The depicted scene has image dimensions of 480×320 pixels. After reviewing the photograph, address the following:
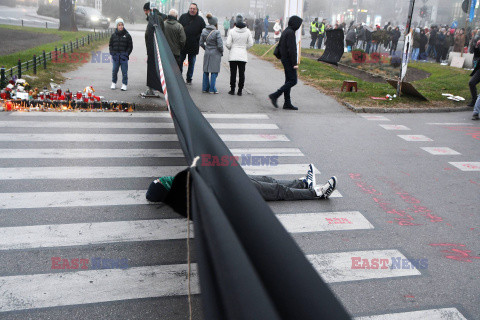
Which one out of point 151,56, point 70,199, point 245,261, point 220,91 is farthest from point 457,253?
point 220,91

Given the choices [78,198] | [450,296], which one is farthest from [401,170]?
[78,198]

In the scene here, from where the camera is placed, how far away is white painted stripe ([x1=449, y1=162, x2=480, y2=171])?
837cm

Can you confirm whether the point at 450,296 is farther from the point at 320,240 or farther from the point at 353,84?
the point at 353,84

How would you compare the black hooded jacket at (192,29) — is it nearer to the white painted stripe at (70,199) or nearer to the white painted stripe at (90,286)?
the white painted stripe at (70,199)

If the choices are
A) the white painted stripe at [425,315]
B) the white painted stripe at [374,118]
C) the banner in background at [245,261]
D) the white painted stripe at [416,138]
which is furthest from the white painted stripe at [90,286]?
the white painted stripe at [374,118]

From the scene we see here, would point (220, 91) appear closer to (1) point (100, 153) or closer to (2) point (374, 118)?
(2) point (374, 118)

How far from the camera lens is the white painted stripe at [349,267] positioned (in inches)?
181

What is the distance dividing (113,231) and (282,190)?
2254 millimetres

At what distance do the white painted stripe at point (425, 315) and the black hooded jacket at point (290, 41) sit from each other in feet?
28.7

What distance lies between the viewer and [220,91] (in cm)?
1457

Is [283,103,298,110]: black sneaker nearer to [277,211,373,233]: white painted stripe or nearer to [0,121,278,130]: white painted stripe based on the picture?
[0,121,278,130]: white painted stripe

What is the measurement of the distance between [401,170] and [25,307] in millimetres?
6138

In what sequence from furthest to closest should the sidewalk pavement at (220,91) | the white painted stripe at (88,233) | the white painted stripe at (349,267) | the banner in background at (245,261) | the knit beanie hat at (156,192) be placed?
the sidewalk pavement at (220,91)
the knit beanie hat at (156,192)
the white painted stripe at (88,233)
the white painted stripe at (349,267)
the banner in background at (245,261)

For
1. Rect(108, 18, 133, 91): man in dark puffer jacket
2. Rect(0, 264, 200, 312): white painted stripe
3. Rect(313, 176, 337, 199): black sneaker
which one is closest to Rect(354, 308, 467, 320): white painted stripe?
Rect(0, 264, 200, 312): white painted stripe
